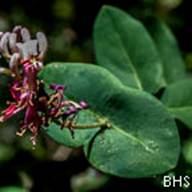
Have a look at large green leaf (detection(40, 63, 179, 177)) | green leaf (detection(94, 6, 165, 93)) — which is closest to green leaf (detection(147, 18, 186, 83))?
green leaf (detection(94, 6, 165, 93))

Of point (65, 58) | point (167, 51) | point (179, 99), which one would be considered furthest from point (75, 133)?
point (65, 58)

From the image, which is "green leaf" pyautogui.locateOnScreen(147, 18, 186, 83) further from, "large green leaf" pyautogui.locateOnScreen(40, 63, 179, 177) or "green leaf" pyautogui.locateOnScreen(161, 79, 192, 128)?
"large green leaf" pyautogui.locateOnScreen(40, 63, 179, 177)

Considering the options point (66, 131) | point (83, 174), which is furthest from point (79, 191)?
point (66, 131)

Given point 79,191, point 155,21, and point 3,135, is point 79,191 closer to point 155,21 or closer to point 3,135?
point 155,21

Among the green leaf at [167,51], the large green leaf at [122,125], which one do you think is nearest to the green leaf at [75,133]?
the large green leaf at [122,125]

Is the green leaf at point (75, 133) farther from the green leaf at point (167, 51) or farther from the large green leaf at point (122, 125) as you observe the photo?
the green leaf at point (167, 51)

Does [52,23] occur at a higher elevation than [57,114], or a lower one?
lower
